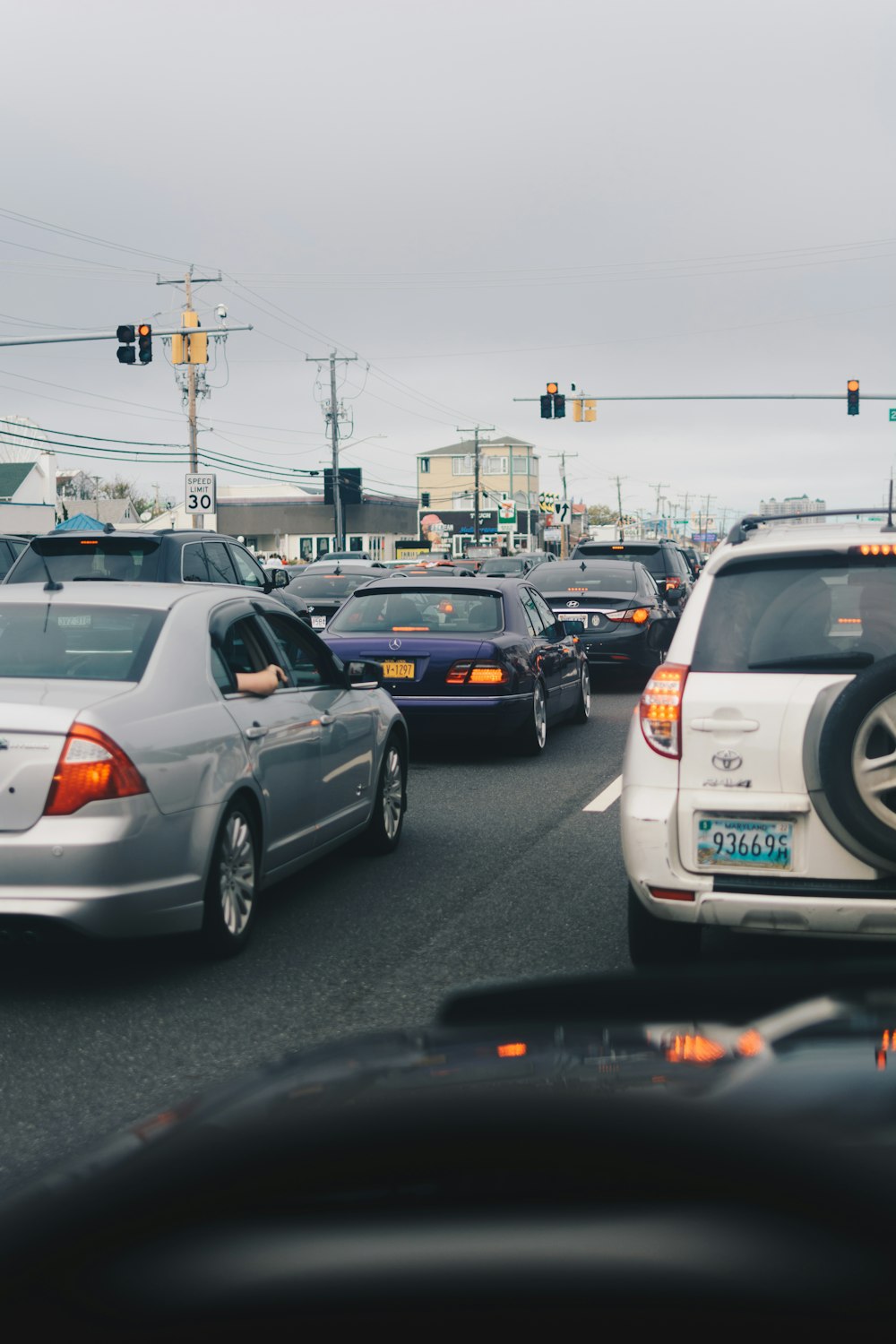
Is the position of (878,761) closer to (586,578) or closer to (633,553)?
(586,578)

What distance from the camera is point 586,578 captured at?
1867cm

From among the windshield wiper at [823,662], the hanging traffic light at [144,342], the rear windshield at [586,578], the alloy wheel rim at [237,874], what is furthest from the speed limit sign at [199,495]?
the windshield wiper at [823,662]

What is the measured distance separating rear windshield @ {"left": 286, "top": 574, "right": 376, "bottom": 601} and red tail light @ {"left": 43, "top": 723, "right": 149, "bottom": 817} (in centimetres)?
1886

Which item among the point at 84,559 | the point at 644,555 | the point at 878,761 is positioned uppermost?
the point at 84,559

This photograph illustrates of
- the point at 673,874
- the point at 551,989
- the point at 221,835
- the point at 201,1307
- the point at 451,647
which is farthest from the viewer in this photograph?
the point at 451,647

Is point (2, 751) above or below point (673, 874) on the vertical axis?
above

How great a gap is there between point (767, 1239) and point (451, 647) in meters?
10.5

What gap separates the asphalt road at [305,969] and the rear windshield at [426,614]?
132 inches

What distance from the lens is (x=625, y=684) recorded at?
19469 millimetres

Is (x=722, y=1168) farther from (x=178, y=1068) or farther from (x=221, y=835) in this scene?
(x=221, y=835)

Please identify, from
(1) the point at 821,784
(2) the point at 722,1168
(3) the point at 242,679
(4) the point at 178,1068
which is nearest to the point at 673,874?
(1) the point at 821,784

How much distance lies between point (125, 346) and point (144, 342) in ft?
1.34

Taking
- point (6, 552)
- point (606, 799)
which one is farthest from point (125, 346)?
point (606, 799)

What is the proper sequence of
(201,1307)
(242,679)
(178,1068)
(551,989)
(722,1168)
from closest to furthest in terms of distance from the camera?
(201,1307), (722,1168), (551,989), (178,1068), (242,679)
